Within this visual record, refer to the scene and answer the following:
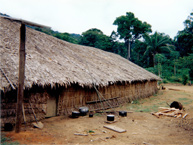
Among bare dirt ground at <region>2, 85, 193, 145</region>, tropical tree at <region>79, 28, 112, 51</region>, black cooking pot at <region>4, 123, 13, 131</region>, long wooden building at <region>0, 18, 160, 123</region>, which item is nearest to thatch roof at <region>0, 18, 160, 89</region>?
long wooden building at <region>0, 18, 160, 123</region>

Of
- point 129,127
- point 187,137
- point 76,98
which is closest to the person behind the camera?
point 187,137

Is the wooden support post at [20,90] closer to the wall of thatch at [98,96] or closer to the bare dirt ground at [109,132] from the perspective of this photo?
the bare dirt ground at [109,132]

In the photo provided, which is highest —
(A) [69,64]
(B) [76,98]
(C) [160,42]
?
(C) [160,42]

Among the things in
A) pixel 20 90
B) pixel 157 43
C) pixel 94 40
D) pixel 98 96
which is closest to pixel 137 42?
pixel 157 43

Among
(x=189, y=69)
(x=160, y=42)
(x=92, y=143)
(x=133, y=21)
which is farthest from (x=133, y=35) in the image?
(x=92, y=143)

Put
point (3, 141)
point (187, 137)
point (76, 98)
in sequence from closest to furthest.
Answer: point (3, 141) < point (187, 137) < point (76, 98)

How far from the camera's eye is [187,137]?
5602 millimetres

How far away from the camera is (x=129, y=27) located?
115 feet

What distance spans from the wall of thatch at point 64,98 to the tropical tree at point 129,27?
24.0m

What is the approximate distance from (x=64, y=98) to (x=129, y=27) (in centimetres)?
3050

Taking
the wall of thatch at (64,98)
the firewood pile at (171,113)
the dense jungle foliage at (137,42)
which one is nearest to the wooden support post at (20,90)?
the wall of thatch at (64,98)

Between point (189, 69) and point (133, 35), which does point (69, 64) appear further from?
point (133, 35)

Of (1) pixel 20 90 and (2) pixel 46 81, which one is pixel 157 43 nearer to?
(2) pixel 46 81

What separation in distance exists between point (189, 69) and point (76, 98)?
82.1 ft
